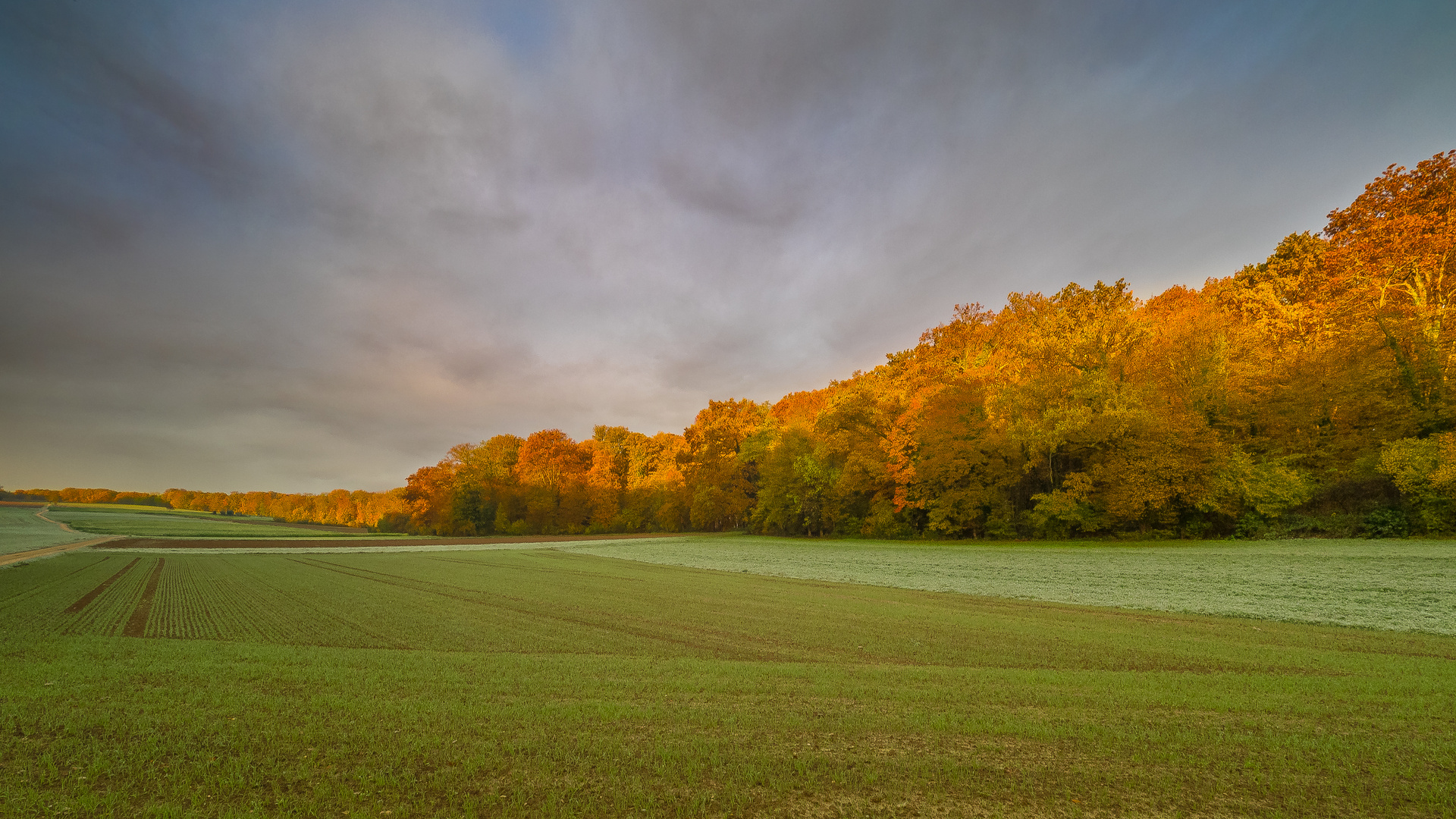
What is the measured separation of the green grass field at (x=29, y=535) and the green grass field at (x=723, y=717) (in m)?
38.8

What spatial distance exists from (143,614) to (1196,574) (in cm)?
3121

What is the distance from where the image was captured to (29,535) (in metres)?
46.6

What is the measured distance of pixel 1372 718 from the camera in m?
5.89

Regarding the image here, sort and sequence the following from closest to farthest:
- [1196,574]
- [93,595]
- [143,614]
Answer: [143,614] → [93,595] → [1196,574]

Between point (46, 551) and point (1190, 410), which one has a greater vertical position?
point (1190, 410)

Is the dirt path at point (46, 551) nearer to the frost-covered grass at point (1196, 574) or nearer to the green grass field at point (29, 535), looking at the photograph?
the green grass field at point (29, 535)

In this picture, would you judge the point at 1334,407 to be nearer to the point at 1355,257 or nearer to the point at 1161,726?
the point at 1355,257

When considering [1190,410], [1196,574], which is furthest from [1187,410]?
[1196,574]

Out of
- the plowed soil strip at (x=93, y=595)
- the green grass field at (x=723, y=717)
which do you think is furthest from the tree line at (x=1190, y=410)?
the plowed soil strip at (x=93, y=595)

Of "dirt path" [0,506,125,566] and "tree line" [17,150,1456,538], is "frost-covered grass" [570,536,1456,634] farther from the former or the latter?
"dirt path" [0,506,125,566]

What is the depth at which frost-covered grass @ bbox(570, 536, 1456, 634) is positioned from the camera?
43.3 ft

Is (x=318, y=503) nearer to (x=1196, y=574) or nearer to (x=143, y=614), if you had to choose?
(x=143, y=614)

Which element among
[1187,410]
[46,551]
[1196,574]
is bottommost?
[46,551]

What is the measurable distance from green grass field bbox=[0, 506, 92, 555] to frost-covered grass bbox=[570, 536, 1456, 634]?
40892 millimetres
